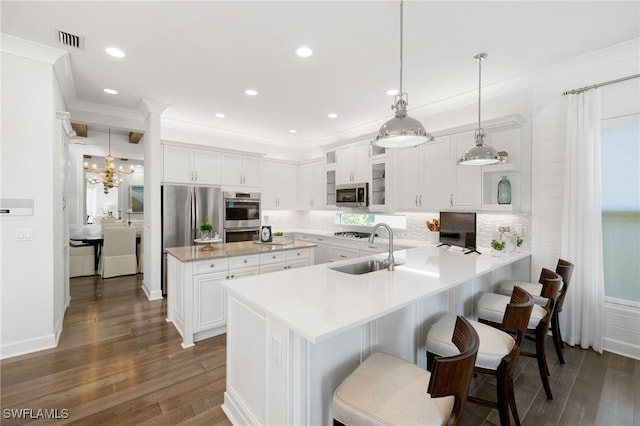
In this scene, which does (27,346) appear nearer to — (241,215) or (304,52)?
(241,215)

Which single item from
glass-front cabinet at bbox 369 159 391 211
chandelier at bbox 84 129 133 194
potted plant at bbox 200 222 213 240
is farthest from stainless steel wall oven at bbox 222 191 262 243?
chandelier at bbox 84 129 133 194

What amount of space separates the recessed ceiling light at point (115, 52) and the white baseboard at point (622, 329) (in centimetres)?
548

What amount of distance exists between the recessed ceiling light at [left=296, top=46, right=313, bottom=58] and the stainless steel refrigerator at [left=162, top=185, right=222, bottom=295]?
2.96m

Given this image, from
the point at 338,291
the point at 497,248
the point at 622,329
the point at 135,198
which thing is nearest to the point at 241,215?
the point at 338,291

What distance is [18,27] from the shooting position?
96.7 inches

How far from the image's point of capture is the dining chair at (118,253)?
18.5 ft

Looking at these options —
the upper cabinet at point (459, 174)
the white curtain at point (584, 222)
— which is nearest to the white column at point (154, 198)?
the upper cabinet at point (459, 174)

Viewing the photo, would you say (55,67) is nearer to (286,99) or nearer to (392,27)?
(286,99)

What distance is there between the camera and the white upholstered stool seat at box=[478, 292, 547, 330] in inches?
85.1

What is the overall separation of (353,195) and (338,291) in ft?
11.2

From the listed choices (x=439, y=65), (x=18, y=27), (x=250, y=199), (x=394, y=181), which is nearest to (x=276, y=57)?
(x=439, y=65)

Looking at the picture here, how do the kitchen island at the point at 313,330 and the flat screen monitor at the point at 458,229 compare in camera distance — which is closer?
the kitchen island at the point at 313,330

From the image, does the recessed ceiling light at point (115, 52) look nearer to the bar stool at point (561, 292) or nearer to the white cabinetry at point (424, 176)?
the white cabinetry at point (424, 176)

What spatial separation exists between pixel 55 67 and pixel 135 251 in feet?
13.3
